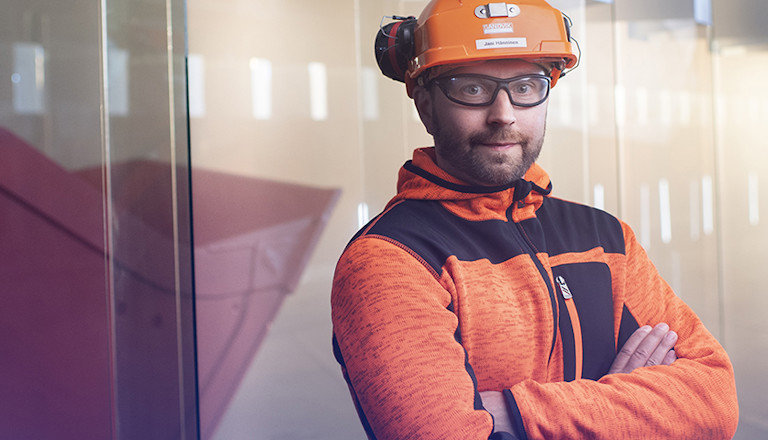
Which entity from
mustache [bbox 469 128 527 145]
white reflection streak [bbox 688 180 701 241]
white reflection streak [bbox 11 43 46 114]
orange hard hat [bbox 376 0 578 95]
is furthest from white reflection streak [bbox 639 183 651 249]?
white reflection streak [bbox 11 43 46 114]

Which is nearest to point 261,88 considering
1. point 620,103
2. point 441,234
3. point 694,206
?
point 441,234

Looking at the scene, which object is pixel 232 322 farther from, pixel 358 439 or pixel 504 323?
pixel 504 323

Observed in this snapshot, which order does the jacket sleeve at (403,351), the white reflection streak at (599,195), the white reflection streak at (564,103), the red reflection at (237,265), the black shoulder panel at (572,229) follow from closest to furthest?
the jacket sleeve at (403,351) < the black shoulder panel at (572,229) < the red reflection at (237,265) < the white reflection streak at (564,103) < the white reflection streak at (599,195)

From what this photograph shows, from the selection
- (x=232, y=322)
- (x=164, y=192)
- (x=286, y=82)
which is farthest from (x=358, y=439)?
(x=286, y=82)

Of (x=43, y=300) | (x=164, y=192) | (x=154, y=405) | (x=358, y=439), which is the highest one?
(x=164, y=192)

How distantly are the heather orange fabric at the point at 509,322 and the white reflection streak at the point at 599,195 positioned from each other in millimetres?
1634

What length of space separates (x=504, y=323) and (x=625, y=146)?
2261 millimetres

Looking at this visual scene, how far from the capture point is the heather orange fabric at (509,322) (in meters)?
1.13

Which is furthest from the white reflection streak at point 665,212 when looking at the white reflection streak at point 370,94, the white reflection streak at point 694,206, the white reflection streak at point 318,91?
the white reflection streak at point 318,91

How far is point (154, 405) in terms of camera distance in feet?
7.16

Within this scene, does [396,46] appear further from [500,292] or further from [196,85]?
[196,85]

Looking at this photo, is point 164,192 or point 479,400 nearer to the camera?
point 479,400

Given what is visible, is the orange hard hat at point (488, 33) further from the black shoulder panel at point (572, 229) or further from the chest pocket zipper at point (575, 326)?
the chest pocket zipper at point (575, 326)

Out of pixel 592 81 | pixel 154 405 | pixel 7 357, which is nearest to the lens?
pixel 7 357
